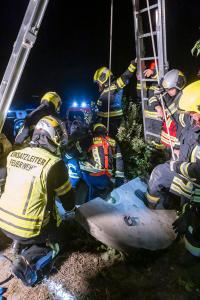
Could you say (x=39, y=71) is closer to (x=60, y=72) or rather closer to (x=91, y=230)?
(x=60, y=72)

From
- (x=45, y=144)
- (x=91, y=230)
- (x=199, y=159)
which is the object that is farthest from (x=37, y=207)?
(x=199, y=159)

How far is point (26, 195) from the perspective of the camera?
280 cm

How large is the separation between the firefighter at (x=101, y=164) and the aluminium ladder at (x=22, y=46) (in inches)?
91.8

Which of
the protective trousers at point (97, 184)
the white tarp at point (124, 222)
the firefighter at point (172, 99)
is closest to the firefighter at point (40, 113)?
the protective trousers at point (97, 184)

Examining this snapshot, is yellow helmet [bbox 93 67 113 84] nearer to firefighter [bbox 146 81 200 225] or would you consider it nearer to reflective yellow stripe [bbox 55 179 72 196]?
firefighter [bbox 146 81 200 225]

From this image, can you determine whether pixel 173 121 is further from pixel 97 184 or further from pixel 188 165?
pixel 97 184

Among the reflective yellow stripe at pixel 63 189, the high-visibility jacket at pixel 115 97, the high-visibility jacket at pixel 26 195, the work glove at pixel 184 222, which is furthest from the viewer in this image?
the high-visibility jacket at pixel 115 97

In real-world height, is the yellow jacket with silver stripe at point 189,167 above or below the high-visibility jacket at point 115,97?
below

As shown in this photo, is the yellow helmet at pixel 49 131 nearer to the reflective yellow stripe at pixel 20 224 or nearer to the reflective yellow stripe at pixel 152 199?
the reflective yellow stripe at pixel 20 224

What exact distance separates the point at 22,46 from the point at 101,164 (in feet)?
8.49

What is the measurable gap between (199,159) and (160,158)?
2.53 metres

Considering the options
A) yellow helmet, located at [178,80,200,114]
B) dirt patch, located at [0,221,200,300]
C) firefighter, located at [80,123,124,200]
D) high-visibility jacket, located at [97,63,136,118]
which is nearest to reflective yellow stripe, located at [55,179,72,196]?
dirt patch, located at [0,221,200,300]

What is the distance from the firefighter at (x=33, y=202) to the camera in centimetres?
281

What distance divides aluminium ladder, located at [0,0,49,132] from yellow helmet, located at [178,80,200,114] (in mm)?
1983
